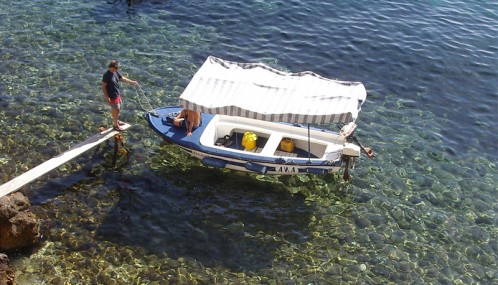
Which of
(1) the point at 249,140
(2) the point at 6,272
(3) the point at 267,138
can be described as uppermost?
(1) the point at 249,140

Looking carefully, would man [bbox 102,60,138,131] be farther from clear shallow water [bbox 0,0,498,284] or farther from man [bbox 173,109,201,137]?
man [bbox 173,109,201,137]

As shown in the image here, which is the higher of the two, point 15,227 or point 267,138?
point 267,138

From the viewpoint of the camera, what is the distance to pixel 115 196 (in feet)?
69.9

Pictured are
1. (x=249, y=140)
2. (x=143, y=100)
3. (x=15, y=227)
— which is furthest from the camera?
(x=143, y=100)

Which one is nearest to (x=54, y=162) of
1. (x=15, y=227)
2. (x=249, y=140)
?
(x=15, y=227)

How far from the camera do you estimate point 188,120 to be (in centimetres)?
2256

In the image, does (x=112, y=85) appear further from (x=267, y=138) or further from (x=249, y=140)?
(x=267, y=138)

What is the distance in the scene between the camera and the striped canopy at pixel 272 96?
20.4 m

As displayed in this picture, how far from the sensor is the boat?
20672mm

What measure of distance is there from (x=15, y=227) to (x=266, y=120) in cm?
1000

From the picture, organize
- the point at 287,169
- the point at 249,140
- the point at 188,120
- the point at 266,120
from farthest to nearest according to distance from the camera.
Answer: the point at 249,140 < the point at 188,120 < the point at 287,169 < the point at 266,120

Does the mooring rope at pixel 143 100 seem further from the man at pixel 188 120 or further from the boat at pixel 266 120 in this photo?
the man at pixel 188 120

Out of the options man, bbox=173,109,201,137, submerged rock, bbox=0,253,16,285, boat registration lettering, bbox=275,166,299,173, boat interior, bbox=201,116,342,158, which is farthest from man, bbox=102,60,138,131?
submerged rock, bbox=0,253,16,285

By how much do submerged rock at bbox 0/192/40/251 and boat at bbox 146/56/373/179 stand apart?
22.0 ft
